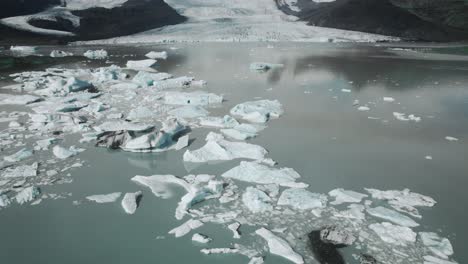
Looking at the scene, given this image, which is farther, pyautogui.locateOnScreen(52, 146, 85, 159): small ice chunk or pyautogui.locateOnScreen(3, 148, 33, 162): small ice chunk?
pyautogui.locateOnScreen(52, 146, 85, 159): small ice chunk

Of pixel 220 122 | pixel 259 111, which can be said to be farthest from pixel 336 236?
pixel 259 111

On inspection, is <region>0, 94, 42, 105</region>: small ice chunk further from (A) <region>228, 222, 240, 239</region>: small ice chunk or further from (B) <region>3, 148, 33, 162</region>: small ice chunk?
(A) <region>228, 222, 240, 239</region>: small ice chunk

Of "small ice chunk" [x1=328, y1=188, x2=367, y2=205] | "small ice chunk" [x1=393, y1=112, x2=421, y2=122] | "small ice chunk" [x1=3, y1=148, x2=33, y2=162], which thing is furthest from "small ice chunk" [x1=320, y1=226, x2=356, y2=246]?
"small ice chunk" [x1=393, y1=112, x2=421, y2=122]

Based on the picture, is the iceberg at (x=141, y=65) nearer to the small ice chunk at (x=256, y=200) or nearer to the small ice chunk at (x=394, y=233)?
the small ice chunk at (x=256, y=200)

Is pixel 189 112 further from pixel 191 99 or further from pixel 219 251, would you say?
pixel 219 251

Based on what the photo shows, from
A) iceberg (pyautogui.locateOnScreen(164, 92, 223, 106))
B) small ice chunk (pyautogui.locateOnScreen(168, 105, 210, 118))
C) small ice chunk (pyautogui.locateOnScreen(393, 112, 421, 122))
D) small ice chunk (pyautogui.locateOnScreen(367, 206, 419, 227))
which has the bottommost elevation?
small ice chunk (pyautogui.locateOnScreen(367, 206, 419, 227))
